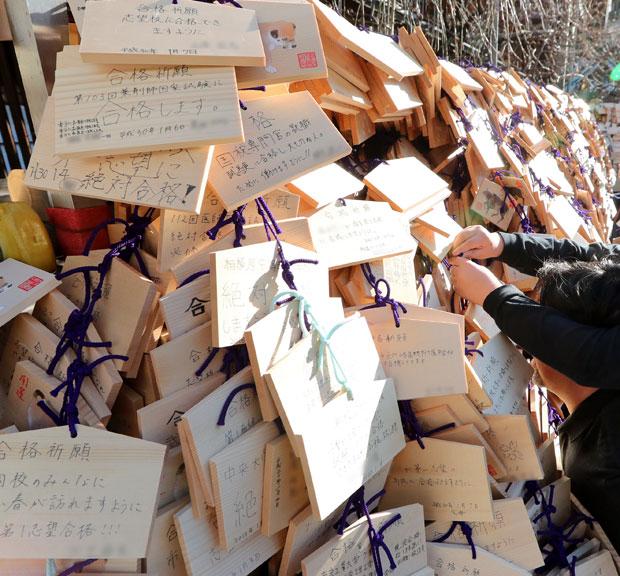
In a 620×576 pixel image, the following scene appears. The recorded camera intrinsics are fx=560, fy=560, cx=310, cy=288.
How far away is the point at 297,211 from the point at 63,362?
1.39 feet

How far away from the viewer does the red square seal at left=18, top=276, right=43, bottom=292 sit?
81 cm

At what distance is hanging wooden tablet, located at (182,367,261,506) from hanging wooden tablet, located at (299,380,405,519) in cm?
9

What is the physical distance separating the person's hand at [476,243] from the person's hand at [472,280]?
45 millimetres

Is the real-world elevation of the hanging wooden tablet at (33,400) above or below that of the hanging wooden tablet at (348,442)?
above

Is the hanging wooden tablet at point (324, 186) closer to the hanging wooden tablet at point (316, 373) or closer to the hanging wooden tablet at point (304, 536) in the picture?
the hanging wooden tablet at point (316, 373)

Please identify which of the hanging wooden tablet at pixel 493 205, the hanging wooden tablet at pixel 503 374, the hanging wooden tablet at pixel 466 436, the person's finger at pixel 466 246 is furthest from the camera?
the hanging wooden tablet at pixel 493 205

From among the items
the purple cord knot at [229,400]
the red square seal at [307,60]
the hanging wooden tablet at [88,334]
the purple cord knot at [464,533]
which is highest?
the red square seal at [307,60]

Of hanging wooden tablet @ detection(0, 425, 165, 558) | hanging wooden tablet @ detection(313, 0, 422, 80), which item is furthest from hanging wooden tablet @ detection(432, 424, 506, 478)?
hanging wooden tablet @ detection(313, 0, 422, 80)

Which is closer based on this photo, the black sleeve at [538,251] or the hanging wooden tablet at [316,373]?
the hanging wooden tablet at [316,373]

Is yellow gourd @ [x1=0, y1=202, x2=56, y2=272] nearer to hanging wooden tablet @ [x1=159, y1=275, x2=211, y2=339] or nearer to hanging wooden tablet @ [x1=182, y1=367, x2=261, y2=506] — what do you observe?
hanging wooden tablet @ [x1=159, y1=275, x2=211, y2=339]

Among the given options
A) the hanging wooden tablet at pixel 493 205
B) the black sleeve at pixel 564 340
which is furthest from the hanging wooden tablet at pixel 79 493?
the hanging wooden tablet at pixel 493 205

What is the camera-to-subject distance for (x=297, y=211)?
3.05 ft

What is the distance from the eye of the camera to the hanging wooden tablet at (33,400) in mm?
755

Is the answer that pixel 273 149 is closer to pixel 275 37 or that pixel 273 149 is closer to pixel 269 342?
pixel 275 37
